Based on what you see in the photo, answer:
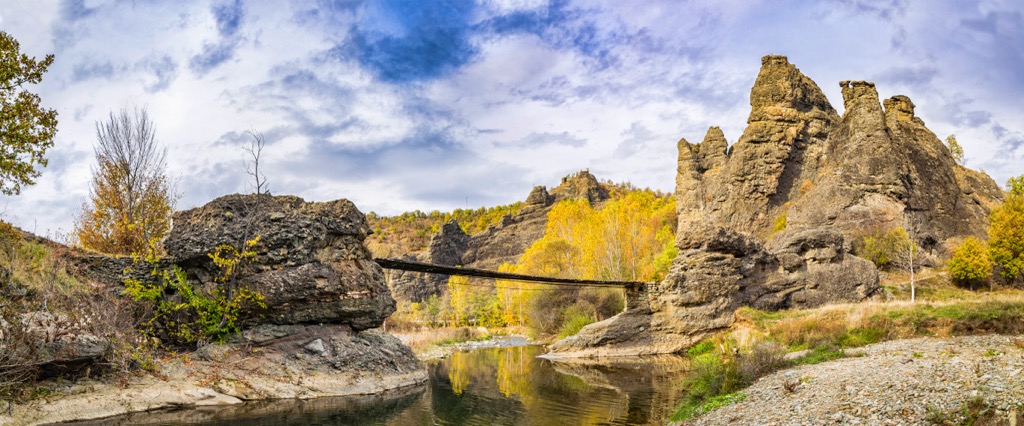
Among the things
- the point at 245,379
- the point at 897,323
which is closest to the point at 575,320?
the point at 897,323

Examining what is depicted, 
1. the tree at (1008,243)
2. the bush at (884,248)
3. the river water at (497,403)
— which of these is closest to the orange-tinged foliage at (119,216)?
the river water at (497,403)

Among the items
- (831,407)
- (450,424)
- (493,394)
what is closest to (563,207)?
(493,394)

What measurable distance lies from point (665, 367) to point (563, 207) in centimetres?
4303

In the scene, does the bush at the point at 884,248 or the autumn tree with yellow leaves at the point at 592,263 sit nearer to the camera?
the autumn tree with yellow leaves at the point at 592,263

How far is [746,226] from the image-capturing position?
67.8 metres

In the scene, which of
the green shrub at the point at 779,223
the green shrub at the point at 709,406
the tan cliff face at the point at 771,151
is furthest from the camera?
the tan cliff face at the point at 771,151

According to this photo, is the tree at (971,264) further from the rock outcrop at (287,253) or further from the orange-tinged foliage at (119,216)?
the orange-tinged foliage at (119,216)

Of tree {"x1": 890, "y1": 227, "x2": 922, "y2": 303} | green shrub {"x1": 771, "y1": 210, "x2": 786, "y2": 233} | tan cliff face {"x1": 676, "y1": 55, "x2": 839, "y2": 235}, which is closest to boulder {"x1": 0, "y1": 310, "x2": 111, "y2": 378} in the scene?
tree {"x1": 890, "y1": 227, "x2": 922, "y2": 303}

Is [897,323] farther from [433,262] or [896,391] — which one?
[433,262]

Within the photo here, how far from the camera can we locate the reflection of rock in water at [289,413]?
13961 mm

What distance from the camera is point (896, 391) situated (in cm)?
962

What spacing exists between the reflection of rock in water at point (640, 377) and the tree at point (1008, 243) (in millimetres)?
29960

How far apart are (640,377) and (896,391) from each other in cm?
1434

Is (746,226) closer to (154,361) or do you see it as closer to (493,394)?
(493,394)
